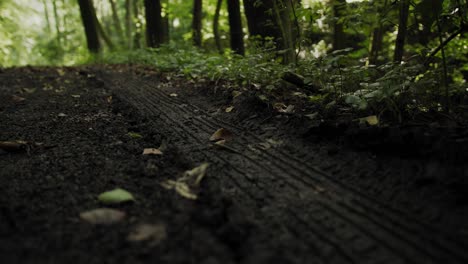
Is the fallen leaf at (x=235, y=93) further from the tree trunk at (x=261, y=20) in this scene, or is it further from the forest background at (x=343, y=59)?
the tree trunk at (x=261, y=20)

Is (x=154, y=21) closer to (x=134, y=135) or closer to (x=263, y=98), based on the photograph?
(x=263, y=98)

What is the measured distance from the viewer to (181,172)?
1.90 meters

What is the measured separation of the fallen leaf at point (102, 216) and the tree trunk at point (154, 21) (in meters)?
8.52

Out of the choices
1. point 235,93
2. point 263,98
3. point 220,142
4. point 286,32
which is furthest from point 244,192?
point 286,32

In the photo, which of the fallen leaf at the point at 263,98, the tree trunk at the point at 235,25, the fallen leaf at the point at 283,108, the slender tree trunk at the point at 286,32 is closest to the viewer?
the fallen leaf at the point at 283,108

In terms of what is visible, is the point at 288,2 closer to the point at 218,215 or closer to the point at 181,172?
the point at 181,172

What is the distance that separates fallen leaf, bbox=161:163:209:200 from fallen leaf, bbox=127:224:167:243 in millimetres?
281

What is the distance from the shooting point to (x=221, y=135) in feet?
8.26

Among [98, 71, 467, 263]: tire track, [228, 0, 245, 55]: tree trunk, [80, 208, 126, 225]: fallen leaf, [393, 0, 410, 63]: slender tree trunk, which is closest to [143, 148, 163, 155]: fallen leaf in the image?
[98, 71, 467, 263]: tire track

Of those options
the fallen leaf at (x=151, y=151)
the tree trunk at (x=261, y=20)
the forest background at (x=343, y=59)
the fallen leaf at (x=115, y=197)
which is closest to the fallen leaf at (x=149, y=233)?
the fallen leaf at (x=115, y=197)

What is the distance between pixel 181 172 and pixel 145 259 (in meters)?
0.78

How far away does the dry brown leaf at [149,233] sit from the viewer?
1252mm

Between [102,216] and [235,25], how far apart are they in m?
5.44

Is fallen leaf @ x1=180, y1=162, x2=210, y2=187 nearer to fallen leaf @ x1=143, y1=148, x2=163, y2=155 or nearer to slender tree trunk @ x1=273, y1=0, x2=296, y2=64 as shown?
fallen leaf @ x1=143, y1=148, x2=163, y2=155
